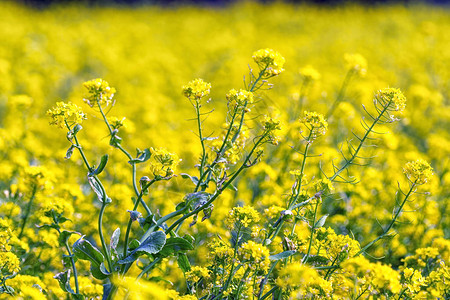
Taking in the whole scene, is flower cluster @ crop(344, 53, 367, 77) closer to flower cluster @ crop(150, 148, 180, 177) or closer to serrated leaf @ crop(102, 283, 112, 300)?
flower cluster @ crop(150, 148, 180, 177)

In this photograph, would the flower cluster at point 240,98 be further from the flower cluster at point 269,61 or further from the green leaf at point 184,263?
the green leaf at point 184,263

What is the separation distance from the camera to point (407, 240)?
3561 mm

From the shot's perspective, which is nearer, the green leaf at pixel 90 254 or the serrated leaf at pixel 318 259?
the green leaf at pixel 90 254

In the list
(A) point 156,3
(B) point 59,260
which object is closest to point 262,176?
(B) point 59,260

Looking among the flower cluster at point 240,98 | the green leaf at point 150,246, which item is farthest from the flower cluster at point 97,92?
the green leaf at point 150,246

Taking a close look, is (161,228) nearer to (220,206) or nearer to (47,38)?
(220,206)

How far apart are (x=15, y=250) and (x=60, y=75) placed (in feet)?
14.3

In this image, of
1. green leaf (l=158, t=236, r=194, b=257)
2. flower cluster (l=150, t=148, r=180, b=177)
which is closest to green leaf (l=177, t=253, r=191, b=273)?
green leaf (l=158, t=236, r=194, b=257)

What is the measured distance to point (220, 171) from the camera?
2.29m

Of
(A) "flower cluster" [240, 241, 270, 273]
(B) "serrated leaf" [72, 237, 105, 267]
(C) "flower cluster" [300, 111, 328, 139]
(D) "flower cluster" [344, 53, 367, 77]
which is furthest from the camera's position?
(D) "flower cluster" [344, 53, 367, 77]

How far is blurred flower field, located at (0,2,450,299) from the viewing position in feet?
7.25

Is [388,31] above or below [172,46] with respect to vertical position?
above

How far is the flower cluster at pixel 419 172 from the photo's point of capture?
2363 millimetres

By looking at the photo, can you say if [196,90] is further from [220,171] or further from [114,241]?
[114,241]
